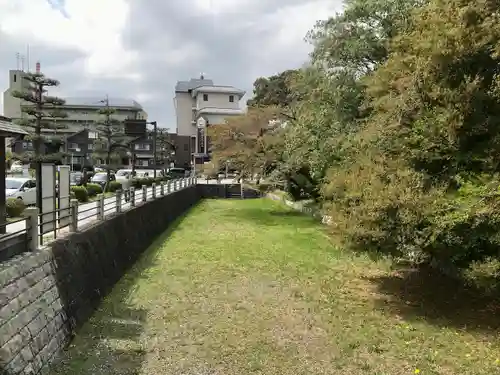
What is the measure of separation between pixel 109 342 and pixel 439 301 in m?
5.47

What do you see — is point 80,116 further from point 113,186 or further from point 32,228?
point 32,228

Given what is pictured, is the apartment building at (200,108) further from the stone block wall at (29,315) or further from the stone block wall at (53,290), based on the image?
the stone block wall at (29,315)

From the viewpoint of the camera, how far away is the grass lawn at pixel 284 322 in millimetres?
5754

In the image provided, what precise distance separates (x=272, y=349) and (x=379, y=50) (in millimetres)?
9529

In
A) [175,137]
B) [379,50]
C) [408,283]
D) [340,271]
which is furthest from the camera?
[175,137]

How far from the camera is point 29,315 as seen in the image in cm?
517

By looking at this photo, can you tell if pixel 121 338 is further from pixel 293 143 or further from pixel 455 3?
pixel 293 143

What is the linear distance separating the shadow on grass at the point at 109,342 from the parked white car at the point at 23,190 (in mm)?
10417

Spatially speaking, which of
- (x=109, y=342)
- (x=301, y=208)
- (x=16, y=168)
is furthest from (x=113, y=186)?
(x=109, y=342)

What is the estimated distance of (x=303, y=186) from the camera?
24.3m

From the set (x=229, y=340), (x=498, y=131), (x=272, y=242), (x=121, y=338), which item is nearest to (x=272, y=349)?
(x=229, y=340)

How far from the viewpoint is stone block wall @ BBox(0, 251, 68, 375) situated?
4582mm

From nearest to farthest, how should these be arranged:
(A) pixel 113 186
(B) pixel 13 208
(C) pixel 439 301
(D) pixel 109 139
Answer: (C) pixel 439 301, (B) pixel 13 208, (A) pixel 113 186, (D) pixel 109 139

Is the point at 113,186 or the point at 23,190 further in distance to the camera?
the point at 113,186
